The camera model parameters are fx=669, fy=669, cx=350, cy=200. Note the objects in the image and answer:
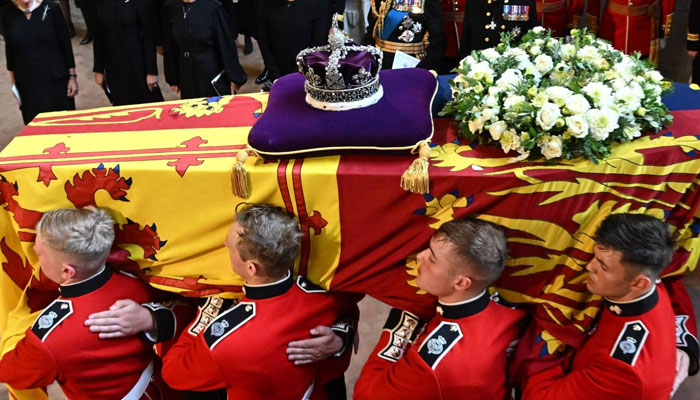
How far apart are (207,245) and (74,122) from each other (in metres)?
0.77

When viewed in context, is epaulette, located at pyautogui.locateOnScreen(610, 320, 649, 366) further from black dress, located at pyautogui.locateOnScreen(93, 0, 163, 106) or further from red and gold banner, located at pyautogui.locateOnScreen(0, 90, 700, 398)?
black dress, located at pyautogui.locateOnScreen(93, 0, 163, 106)

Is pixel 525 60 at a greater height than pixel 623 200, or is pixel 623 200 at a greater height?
pixel 525 60

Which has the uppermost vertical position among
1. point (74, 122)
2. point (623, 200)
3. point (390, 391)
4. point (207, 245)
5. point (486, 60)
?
point (486, 60)

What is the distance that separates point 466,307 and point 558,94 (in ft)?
2.19

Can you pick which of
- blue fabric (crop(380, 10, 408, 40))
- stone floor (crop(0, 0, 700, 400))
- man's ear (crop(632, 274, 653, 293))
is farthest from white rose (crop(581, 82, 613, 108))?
blue fabric (crop(380, 10, 408, 40))

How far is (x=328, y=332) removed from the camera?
2143 millimetres

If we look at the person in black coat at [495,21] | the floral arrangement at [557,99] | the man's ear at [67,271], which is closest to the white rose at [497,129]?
the floral arrangement at [557,99]

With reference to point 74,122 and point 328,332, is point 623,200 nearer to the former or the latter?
point 328,332

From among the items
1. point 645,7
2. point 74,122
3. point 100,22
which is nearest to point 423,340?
point 74,122

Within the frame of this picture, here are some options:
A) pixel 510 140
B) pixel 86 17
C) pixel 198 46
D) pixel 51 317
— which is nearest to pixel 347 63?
pixel 510 140

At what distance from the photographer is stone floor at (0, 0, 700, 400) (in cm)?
302

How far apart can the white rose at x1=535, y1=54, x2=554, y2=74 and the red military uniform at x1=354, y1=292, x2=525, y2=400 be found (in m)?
0.73

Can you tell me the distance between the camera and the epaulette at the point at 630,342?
5.93 feet

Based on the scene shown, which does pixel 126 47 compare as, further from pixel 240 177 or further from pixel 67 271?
pixel 240 177
